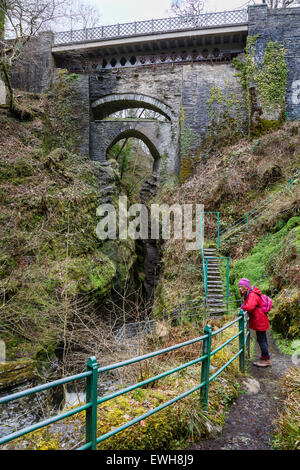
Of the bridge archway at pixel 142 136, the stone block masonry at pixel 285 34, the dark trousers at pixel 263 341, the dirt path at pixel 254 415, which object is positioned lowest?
the dirt path at pixel 254 415

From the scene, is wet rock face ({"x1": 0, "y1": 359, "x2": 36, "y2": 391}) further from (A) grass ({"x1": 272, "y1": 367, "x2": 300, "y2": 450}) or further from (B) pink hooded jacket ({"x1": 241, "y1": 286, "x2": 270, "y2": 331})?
(A) grass ({"x1": 272, "y1": 367, "x2": 300, "y2": 450})

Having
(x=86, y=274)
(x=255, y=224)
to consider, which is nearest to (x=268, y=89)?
(x=255, y=224)

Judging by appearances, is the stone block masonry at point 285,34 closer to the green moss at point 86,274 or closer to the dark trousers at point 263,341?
the green moss at point 86,274

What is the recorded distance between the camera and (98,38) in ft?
62.6

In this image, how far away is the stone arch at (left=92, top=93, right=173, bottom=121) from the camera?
18531mm

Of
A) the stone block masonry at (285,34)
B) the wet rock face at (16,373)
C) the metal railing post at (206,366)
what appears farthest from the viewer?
the stone block masonry at (285,34)

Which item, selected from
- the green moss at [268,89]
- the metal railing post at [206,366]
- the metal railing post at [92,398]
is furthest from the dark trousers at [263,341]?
the green moss at [268,89]

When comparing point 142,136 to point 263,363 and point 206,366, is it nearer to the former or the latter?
point 263,363

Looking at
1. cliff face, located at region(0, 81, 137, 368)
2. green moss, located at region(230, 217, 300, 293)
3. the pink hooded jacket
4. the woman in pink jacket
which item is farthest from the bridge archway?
the pink hooded jacket

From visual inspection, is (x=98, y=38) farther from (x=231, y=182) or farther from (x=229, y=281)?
(x=229, y=281)

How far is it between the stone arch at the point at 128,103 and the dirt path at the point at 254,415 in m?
16.5

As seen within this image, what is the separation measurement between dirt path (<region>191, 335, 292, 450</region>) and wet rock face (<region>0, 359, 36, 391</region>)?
5.61 metres

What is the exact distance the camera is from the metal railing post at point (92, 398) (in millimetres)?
2154
